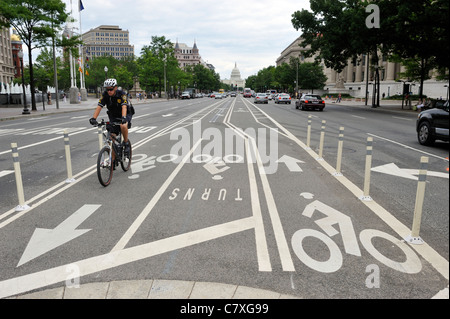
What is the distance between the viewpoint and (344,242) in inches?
189

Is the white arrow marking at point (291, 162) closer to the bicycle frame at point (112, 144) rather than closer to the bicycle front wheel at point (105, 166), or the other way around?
the bicycle frame at point (112, 144)

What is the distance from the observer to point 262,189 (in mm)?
7418

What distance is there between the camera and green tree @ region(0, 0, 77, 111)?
100 feet

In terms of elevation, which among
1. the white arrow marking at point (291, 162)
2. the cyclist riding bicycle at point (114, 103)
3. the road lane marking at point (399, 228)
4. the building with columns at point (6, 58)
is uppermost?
the building with columns at point (6, 58)

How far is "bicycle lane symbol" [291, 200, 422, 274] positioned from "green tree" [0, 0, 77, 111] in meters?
31.5

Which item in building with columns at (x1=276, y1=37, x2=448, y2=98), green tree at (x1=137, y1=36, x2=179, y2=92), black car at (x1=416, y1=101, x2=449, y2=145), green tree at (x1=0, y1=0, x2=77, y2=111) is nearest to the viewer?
black car at (x1=416, y1=101, x2=449, y2=145)

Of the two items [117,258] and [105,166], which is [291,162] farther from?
[117,258]

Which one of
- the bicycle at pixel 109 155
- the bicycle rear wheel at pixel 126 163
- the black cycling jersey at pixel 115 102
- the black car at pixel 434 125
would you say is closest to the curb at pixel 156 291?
the bicycle at pixel 109 155

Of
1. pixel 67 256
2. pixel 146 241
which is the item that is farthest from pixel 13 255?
pixel 146 241

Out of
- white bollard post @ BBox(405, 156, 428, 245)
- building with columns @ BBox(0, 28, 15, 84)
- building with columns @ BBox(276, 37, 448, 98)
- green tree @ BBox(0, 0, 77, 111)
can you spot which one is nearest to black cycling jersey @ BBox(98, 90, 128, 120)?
white bollard post @ BBox(405, 156, 428, 245)

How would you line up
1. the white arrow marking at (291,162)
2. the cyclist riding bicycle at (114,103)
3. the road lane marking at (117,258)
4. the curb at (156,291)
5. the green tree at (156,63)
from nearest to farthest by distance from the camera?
the curb at (156,291) → the road lane marking at (117,258) → the cyclist riding bicycle at (114,103) → the white arrow marking at (291,162) → the green tree at (156,63)

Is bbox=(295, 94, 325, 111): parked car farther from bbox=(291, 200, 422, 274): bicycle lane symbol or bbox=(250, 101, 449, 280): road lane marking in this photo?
bbox=(291, 200, 422, 274): bicycle lane symbol

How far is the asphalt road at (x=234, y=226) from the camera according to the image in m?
3.95

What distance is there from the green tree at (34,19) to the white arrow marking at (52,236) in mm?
29381
